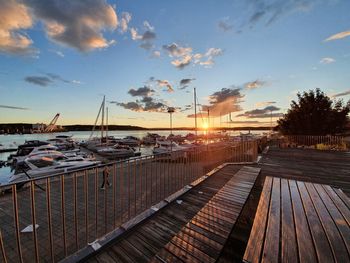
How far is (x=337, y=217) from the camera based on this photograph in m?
1.84

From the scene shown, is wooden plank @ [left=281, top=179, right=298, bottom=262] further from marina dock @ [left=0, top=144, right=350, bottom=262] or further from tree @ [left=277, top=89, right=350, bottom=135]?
tree @ [left=277, top=89, right=350, bottom=135]

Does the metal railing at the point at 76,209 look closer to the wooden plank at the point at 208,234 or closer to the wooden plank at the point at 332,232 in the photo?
the wooden plank at the point at 208,234

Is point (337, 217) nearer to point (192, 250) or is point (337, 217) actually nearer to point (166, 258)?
point (192, 250)

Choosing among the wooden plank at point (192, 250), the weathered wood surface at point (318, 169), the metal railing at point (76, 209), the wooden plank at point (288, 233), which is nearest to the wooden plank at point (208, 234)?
the wooden plank at point (192, 250)

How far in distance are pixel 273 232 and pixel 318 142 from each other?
49.3 feet

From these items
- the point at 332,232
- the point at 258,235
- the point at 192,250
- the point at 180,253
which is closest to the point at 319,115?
the point at 332,232

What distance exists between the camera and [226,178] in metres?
4.78

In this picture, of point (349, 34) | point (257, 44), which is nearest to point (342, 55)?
point (349, 34)

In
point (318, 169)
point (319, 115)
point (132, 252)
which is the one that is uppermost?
point (319, 115)

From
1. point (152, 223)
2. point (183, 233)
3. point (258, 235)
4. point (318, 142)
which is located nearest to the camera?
point (258, 235)

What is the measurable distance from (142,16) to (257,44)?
6027 mm

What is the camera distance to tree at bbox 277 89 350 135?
44.2 feet

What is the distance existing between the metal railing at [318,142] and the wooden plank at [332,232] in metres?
12.3

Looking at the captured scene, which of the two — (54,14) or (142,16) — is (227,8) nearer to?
(142,16)
